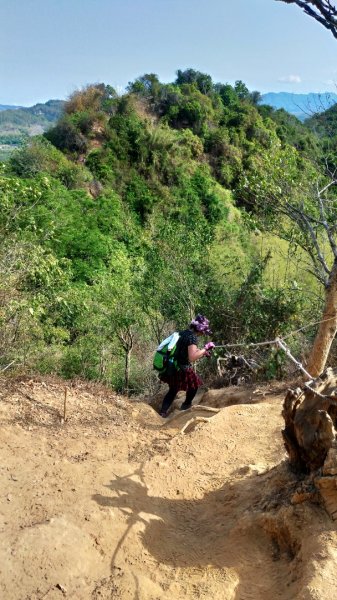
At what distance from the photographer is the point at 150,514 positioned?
4.05 m

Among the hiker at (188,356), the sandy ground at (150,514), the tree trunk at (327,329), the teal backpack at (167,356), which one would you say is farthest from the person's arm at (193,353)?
the tree trunk at (327,329)

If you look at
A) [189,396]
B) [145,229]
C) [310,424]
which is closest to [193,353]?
[189,396]

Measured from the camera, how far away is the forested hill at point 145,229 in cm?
855

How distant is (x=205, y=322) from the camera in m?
6.45

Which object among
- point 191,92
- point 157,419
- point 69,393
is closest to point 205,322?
point 157,419

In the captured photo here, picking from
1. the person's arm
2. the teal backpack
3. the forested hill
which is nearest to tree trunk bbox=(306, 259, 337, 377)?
the forested hill

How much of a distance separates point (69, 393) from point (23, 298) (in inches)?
95.1

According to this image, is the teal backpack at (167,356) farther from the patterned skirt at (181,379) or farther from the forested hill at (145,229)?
the forested hill at (145,229)

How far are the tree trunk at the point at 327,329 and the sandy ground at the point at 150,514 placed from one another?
1.48 metres

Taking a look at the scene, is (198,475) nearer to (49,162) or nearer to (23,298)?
(23,298)

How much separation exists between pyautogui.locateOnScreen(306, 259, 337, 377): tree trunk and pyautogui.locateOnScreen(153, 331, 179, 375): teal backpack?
1.99 meters

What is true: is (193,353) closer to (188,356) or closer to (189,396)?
(188,356)

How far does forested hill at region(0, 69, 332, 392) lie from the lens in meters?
8.55

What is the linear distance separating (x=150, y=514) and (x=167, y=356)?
2737 millimetres
